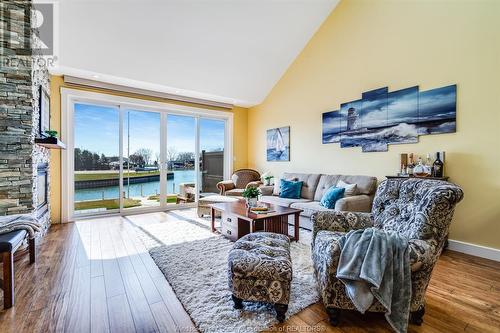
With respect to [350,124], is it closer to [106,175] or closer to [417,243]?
[417,243]

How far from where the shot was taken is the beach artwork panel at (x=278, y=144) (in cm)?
556

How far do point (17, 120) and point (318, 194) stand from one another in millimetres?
4511

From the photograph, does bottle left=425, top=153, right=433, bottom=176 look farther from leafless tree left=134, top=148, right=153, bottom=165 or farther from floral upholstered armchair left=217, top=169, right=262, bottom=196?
leafless tree left=134, top=148, right=153, bottom=165

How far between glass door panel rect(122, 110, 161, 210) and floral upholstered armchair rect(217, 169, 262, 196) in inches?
59.6

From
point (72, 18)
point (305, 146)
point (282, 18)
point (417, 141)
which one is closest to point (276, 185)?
point (305, 146)

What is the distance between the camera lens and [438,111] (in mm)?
3145

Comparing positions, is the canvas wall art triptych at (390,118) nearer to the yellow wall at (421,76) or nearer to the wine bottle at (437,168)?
the yellow wall at (421,76)

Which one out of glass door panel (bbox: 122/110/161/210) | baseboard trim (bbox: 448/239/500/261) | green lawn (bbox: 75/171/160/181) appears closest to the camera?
baseboard trim (bbox: 448/239/500/261)

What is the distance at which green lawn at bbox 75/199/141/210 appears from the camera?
4685 mm

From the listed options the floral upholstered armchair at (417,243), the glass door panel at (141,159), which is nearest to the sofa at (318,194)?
the floral upholstered armchair at (417,243)

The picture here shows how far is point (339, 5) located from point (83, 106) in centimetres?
522

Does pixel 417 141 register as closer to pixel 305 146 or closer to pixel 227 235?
pixel 305 146

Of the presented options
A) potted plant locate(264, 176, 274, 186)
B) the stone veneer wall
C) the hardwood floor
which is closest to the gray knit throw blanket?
the hardwood floor

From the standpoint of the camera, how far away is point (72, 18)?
3371mm
